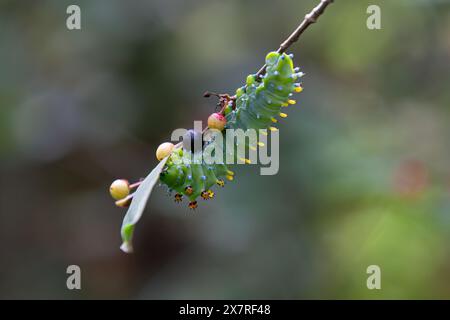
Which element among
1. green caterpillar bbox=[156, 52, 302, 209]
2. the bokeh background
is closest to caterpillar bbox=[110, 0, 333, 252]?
green caterpillar bbox=[156, 52, 302, 209]

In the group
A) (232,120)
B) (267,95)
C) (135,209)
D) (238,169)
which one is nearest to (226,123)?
(232,120)

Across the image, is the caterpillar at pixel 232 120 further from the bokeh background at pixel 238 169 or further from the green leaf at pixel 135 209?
the bokeh background at pixel 238 169

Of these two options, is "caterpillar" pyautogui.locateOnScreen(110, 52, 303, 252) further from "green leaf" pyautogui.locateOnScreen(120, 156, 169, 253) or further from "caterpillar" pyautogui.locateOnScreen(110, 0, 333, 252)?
"green leaf" pyautogui.locateOnScreen(120, 156, 169, 253)

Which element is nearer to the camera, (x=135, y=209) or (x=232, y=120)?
(x=135, y=209)

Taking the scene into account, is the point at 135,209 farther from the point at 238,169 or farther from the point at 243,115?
the point at 238,169

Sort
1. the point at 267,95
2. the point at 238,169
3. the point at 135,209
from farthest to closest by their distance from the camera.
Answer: the point at 238,169 < the point at 267,95 < the point at 135,209

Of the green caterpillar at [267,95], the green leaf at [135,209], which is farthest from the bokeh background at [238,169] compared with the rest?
the green leaf at [135,209]
